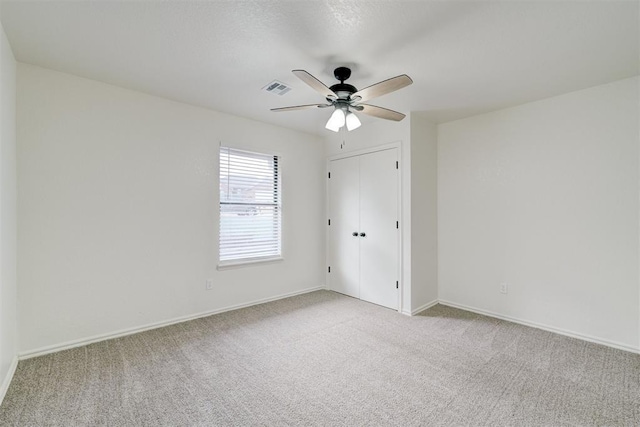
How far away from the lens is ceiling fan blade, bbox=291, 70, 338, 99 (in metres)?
1.92

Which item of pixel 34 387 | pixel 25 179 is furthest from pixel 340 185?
pixel 34 387

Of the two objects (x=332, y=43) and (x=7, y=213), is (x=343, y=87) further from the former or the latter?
(x=7, y=213)

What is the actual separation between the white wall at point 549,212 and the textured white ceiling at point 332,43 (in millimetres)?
426

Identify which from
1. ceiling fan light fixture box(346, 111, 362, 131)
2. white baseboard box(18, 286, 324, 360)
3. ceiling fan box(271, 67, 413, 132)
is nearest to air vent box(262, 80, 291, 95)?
ceiling fan box(271, 67, 413, 132)

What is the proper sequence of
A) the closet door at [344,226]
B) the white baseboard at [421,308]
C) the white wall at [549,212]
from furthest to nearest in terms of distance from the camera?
the closet door at [344,226] < the white baseboard at [421,308] < the white wall at [549,212]

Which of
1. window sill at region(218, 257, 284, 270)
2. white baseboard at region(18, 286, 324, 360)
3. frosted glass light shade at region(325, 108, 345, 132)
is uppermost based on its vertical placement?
frosted glass light shade at region(325, 108, 345, 132)

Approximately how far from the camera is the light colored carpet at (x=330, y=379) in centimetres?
181

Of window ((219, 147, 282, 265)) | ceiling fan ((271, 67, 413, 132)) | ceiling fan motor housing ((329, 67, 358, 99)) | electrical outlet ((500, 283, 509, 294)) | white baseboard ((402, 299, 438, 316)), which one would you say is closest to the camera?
ceiling fan ((271, 67, 413, 132))

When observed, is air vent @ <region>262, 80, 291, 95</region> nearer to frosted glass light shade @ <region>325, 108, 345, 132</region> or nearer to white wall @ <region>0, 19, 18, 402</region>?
frosted glass light shade @ <region>325, 108, 345, 132</region>

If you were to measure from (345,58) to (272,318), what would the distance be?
2.83 metres

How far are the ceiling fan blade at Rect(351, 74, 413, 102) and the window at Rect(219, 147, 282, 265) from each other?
6.50 ft

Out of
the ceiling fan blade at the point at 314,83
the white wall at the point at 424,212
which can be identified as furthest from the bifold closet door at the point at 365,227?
the ceiling fan blade at the point at 314,83

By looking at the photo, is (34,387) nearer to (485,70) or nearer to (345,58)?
(345,58)

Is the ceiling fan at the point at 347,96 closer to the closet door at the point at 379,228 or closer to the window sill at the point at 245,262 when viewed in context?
the closet door at the point at 379,228
